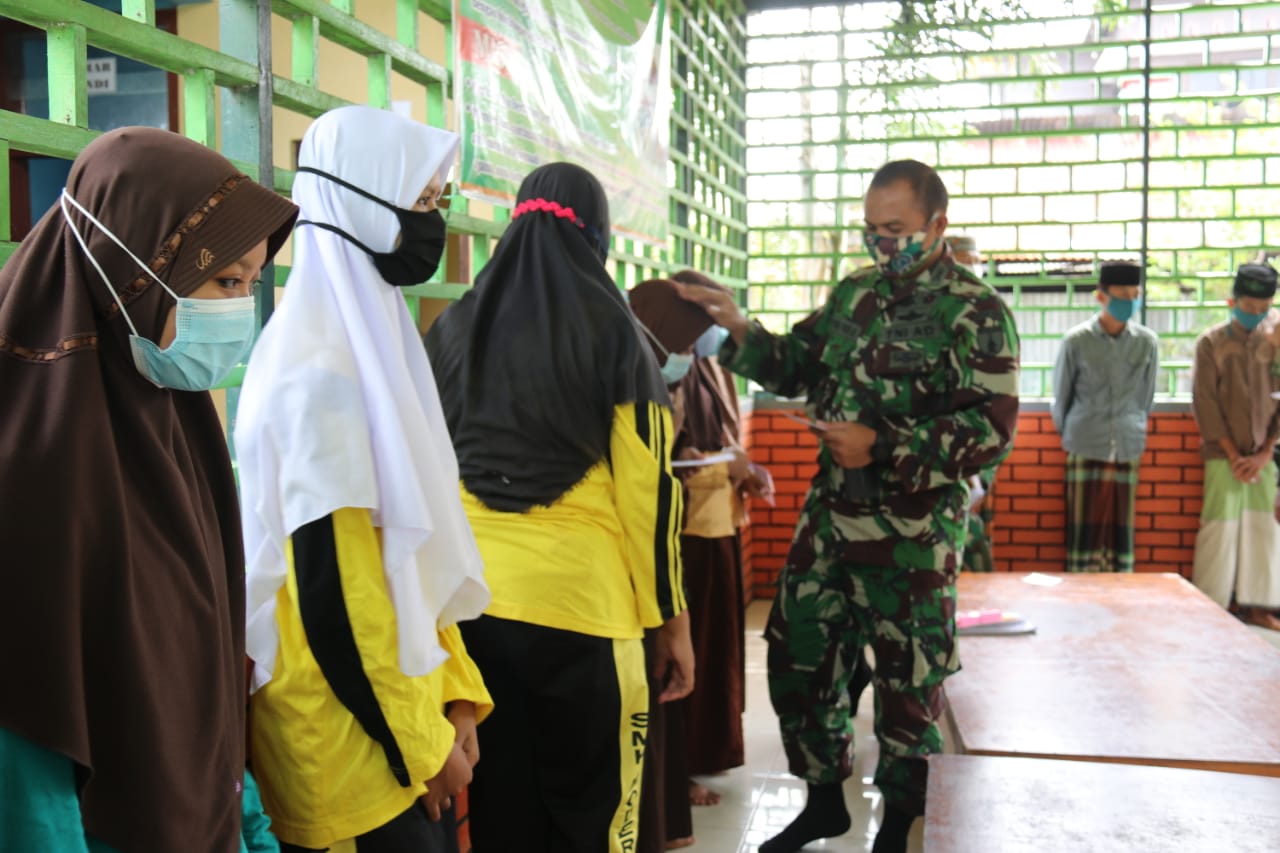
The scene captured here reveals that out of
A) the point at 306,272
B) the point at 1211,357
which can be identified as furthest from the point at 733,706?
the point at 1211,357

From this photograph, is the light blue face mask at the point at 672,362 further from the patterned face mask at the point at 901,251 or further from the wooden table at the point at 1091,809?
the wooden table at the point at 1091,809

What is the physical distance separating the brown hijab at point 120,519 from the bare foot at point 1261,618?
617 cm

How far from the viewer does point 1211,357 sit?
245 inches

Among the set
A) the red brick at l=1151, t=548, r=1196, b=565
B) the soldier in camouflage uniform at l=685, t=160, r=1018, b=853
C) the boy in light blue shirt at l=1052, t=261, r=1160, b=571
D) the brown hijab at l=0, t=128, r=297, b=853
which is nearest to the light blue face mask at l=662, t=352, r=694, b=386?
the soldier in camouflage uniform at l=685, t=160, r=1018, b=853

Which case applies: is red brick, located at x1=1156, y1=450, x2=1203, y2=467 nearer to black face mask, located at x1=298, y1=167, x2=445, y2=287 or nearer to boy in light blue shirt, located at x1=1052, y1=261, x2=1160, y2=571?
boy in light blue shirt, located at x1=1052, y1=261, x2=1160, y2=571

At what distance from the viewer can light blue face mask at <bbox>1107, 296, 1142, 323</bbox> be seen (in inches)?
238

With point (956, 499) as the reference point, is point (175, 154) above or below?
above

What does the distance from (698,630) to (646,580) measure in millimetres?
1476

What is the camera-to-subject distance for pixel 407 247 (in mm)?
1725

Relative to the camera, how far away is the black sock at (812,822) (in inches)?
125

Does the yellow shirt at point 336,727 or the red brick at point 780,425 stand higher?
the red brick at point 780,425

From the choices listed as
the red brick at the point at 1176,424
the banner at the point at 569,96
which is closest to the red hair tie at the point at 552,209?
the banner at the point at 569,96

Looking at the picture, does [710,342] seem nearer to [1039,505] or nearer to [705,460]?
[705,460]

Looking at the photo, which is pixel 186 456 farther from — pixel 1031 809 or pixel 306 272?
pixel 1031 809
